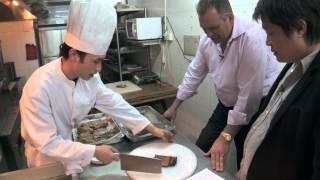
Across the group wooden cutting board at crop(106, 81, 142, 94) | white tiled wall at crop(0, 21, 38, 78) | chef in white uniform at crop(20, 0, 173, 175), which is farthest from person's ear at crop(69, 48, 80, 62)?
white tiled wall at crop(0, 21, 38, 78)

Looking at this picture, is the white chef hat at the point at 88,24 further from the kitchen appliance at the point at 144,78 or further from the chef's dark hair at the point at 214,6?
the kitchen appliance at the point at 144,78

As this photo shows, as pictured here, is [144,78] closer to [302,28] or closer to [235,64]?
[235,64]

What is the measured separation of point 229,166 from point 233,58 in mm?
901

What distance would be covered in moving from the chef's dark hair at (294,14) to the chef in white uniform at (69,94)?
→ 61 cm

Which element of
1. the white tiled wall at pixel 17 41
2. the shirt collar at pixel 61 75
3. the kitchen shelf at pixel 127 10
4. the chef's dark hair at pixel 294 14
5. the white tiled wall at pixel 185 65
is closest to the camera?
the chef's dark hair at pixel 294 14

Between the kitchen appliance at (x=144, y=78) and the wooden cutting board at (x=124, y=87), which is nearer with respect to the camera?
the wooden cutting board at (x=124, y=87)

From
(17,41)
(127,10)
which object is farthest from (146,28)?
(17,41)

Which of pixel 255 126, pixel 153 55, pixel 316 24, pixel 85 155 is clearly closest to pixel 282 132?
pixel 255 126

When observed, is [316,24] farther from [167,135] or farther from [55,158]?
[55,158]

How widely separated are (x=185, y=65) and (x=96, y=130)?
1.12 metres

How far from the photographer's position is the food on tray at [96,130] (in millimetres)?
1362

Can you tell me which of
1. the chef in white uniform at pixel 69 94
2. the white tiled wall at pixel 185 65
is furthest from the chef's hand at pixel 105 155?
the white tiled wall at pixel 185 65

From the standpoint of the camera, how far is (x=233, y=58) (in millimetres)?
1384

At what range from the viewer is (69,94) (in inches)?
45.4
